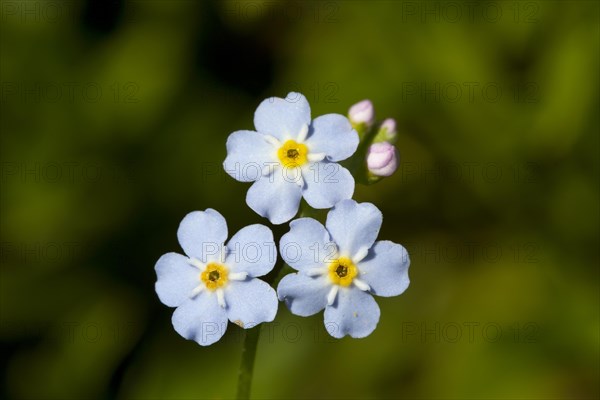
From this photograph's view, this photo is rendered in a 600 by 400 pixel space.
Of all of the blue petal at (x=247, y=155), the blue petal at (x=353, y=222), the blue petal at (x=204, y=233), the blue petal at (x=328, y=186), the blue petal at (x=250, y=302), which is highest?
the blue petal at (x=247, y=155)

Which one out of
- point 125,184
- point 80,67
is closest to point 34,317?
point 125,184

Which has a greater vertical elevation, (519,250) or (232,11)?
(232,11)

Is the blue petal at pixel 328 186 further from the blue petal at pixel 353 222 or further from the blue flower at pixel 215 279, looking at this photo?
the blue flower at pixel 215 279

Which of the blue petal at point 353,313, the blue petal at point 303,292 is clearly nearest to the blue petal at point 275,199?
the blue petal at point 303,292

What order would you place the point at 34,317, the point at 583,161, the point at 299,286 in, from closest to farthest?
Answer: the point at 299,286
the point at 34,317
the point at 583,161

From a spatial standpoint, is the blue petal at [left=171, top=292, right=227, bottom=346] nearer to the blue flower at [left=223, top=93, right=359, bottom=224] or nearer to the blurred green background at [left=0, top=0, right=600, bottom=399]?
the blue flower at [left=223, top=93, right=359, bottom=224]

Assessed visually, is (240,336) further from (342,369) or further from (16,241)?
(16,241)

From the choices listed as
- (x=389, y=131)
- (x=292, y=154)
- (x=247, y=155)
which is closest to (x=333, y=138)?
(x=292, y=154)
